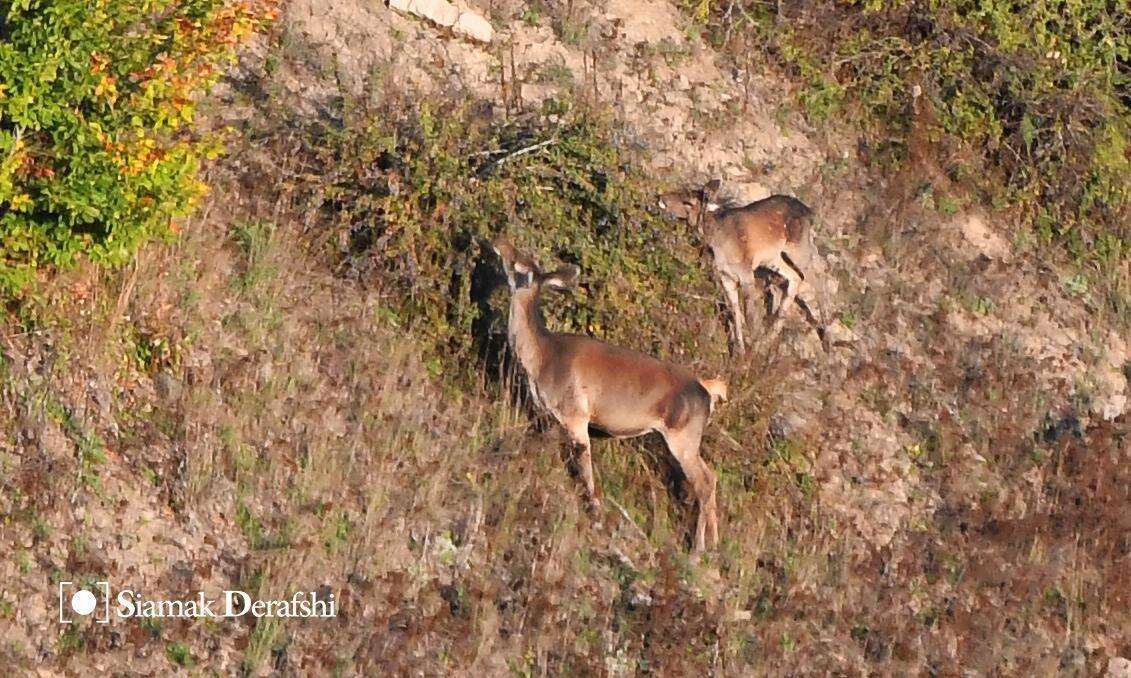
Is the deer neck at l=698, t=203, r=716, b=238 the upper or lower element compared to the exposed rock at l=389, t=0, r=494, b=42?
lower

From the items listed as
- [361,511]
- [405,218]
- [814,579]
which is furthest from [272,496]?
[814,579]

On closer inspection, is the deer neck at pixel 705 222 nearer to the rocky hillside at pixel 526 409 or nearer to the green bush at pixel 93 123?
the rocky hillside at pixel 526 409

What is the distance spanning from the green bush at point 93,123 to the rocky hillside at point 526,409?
0.61 meters

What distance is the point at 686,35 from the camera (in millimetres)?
17828

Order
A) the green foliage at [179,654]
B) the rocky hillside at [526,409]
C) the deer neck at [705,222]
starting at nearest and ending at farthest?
1. the green foliage at [179,654]
2. the rocky hillside at [526,409]
3. the deer neck at [705,222]

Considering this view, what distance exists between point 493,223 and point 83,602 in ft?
13.7

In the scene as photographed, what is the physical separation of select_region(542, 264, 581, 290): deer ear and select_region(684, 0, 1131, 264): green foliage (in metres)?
5.12

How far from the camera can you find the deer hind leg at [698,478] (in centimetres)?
1333

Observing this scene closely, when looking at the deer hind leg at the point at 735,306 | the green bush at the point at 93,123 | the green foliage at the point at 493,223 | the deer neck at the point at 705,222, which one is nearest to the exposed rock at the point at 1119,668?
the deer hind leg at the point at 735,306

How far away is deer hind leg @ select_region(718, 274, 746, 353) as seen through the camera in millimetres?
15070

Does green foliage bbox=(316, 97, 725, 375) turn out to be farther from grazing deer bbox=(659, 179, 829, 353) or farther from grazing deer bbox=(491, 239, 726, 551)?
grazing deer bbox=(491, 239, 726, 551)

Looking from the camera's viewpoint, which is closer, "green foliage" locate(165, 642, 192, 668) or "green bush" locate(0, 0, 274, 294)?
"green foliage" locate(165, 642, 192, 668)

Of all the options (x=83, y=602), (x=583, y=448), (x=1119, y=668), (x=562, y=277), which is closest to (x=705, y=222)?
(x=562, y=277)

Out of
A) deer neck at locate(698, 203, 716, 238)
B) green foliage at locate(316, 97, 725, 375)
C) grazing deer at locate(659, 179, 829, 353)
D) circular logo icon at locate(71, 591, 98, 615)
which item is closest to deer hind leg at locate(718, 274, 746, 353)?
grazing deer at locate(659, 179, 829, 353)
